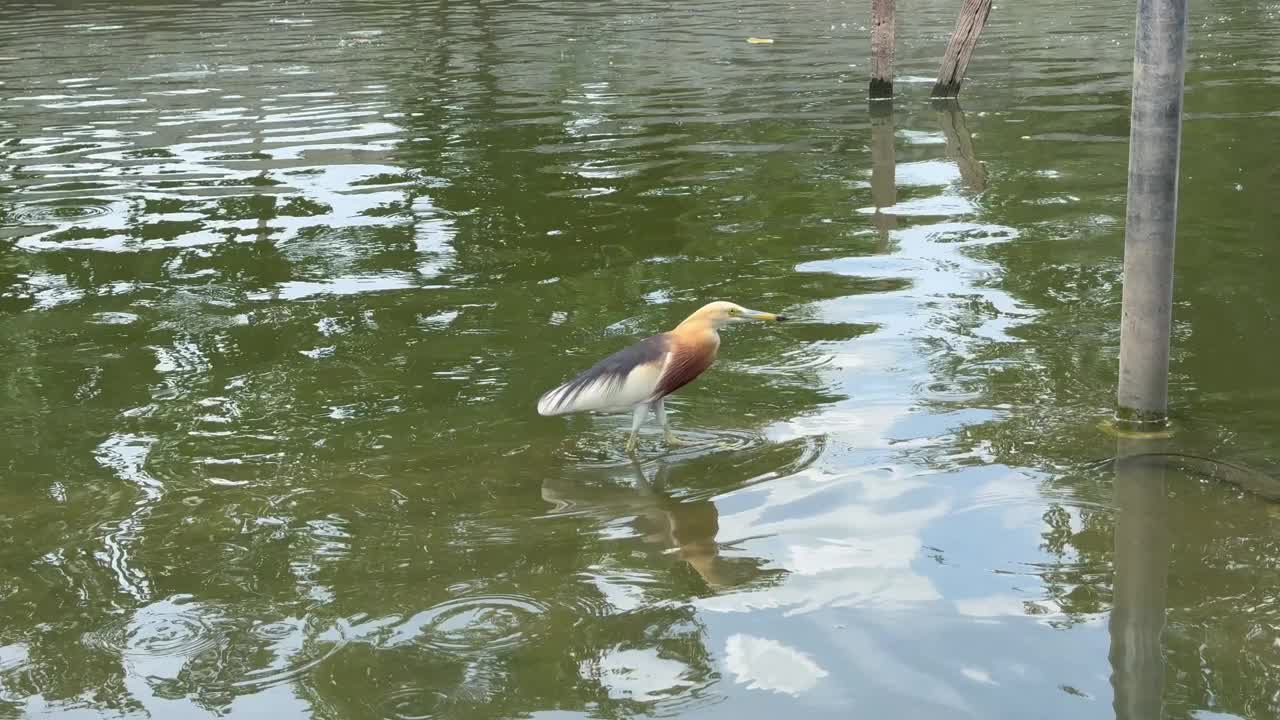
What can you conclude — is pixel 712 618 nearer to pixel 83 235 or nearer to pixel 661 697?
pixel 661 697

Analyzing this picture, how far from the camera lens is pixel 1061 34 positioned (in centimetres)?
2259

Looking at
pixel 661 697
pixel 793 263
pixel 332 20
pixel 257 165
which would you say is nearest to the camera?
pixel 661 697

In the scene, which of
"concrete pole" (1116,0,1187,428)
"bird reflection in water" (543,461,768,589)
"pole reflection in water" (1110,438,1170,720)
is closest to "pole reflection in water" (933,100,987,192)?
"concrete pole" (1116,0,1187,428)

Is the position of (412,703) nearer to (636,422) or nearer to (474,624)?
(474,624)

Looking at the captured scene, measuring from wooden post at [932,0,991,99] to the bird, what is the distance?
993 centimetres

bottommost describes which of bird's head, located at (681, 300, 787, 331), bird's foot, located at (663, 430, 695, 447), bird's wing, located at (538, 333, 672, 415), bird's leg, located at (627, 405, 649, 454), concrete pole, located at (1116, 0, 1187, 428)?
bird's foot, located at (663, 430, 695, 447)

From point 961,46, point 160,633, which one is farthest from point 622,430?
point 961,46

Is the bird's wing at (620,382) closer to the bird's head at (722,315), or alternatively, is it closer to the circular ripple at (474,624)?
the bird's head at (722,315)

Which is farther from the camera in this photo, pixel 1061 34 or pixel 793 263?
pixel 1061 34

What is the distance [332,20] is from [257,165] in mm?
14332

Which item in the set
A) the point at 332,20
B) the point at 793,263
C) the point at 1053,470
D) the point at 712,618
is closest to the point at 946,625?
the point at 712,618

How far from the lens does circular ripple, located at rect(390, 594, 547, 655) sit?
15.1 ft

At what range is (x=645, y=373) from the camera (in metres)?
6.11

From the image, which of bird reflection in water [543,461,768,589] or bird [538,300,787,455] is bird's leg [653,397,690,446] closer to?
bird [538,300,787,455]
